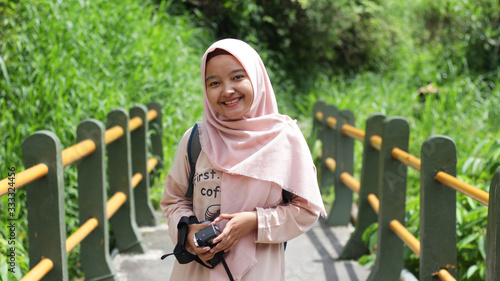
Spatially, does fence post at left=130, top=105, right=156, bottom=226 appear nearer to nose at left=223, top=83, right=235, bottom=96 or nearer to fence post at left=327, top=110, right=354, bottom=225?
fence post at left=327, top=110, right=354, bottom=225

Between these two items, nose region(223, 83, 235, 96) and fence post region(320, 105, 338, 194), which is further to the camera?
fence post region(320, 105, 338, 194)

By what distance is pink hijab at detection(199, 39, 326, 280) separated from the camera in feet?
6.46

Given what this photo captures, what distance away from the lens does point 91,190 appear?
346 cm

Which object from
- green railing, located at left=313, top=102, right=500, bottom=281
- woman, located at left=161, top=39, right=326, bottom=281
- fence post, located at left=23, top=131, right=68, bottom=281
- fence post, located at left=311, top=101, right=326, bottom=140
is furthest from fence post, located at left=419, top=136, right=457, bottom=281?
fence post, located at left=311, top=101, right=326, bottom=140

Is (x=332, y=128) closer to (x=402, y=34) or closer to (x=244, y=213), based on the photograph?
(x=244, y=213)

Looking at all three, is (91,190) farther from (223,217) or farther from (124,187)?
(223,217)

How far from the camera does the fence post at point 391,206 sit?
344cm

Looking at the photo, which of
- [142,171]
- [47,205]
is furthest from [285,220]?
[142,171]

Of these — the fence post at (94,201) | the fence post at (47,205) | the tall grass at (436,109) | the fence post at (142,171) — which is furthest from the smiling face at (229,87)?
the fence post at (142,171)

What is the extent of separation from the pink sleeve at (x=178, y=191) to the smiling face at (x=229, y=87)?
201 mm

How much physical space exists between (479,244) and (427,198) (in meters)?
0.91

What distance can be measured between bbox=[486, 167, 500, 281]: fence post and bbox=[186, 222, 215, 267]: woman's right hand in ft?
3.03

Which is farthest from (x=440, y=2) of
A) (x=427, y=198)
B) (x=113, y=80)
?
(x=427, y=198)

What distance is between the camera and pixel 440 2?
11.6 meters
